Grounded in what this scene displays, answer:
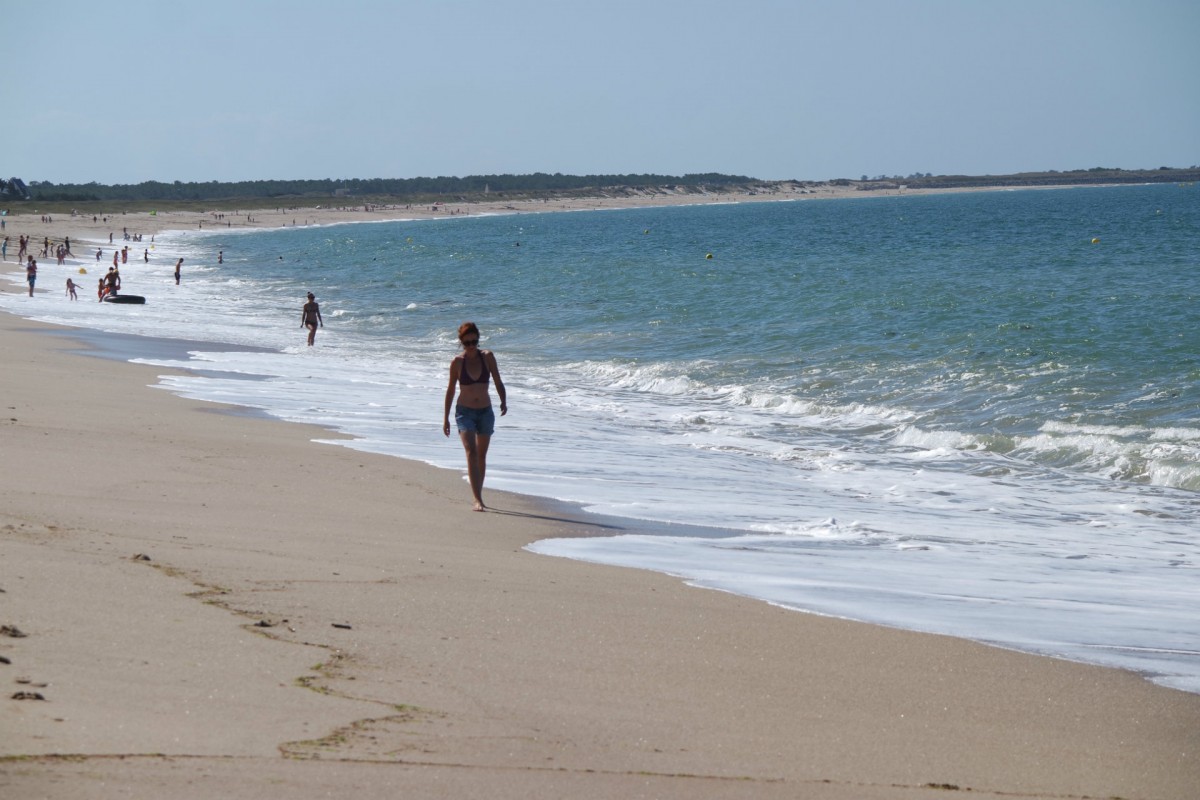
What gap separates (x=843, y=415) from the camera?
1575 cm

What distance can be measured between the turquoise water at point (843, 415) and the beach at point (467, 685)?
2.61ft

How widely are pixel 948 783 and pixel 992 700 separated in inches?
40.7

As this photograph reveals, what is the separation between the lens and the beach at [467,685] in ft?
12.3

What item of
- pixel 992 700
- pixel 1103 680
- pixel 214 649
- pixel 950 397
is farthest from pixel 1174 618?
pixel 950 397

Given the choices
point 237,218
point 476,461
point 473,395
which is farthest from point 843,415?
point 237,218

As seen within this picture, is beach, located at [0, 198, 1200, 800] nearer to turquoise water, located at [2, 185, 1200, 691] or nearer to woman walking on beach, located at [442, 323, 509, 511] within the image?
turquoise water, located at [2, 185, 1200, 691]

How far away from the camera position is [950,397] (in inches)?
651

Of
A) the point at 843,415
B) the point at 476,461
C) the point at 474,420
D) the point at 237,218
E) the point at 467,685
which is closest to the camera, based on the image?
the point at 467,685

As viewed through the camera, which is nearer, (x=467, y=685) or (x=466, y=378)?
(x=467, y=685)

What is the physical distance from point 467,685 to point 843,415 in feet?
38.7

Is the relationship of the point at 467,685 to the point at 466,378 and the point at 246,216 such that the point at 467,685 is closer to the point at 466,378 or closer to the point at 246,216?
the point at 466,378

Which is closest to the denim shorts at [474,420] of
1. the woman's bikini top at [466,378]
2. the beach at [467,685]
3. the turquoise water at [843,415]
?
Answer: the woman's bikini top at [466,378]

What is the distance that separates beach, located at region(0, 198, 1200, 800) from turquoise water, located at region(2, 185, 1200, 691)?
795 mm

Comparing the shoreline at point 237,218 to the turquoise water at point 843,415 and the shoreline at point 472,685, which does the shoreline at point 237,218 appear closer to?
the turquoise water at point 843,415
